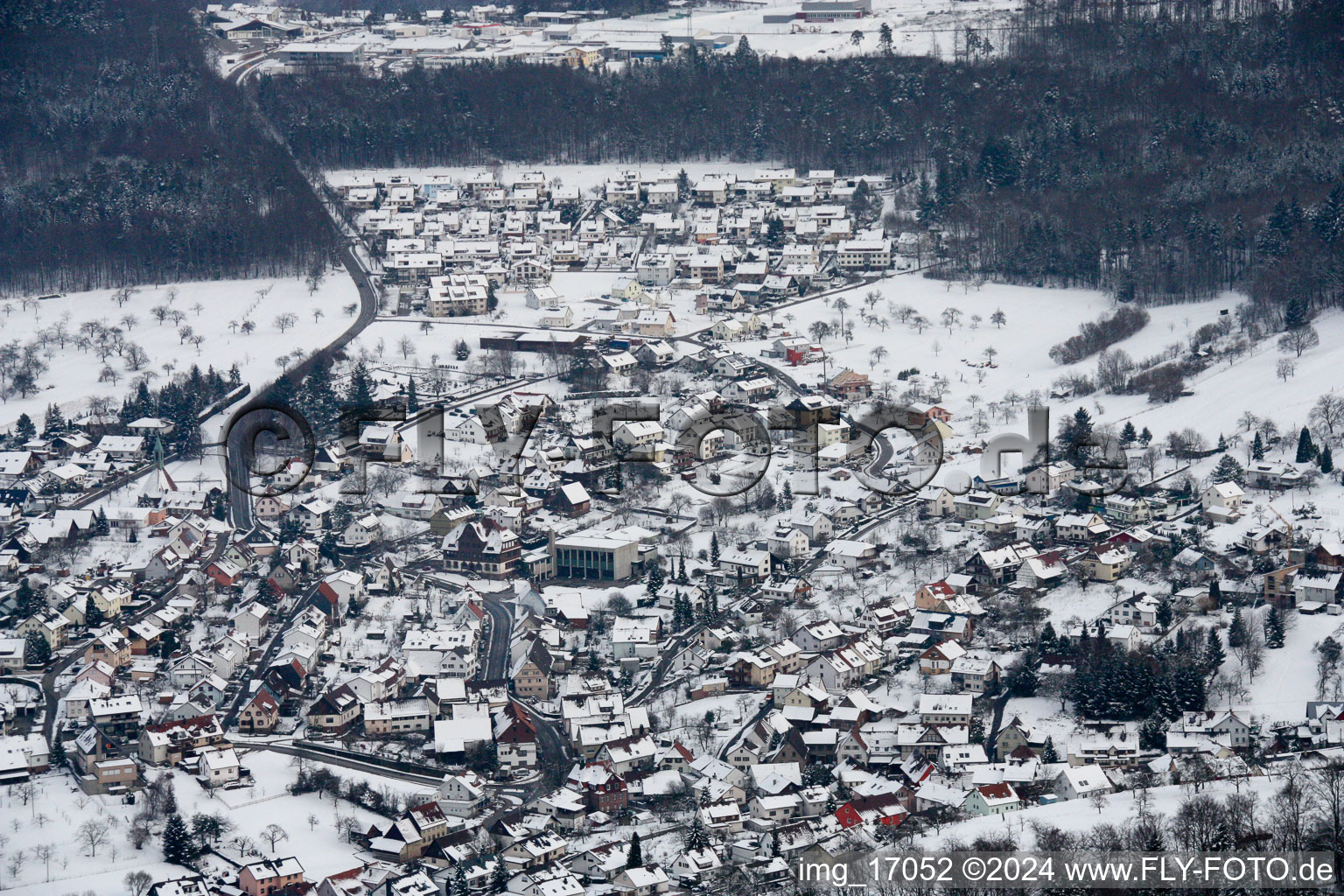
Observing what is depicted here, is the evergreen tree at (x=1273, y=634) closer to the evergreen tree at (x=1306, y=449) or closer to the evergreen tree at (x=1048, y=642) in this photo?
the evergreen tree at (x=1048, y=642)

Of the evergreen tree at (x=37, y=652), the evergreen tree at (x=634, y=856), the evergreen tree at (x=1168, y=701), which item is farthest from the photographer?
the evergreen tree at (x=37, y=652)

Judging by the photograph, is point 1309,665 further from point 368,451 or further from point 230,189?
point 230,189

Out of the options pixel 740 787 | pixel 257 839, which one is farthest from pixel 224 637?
pixel 740 787

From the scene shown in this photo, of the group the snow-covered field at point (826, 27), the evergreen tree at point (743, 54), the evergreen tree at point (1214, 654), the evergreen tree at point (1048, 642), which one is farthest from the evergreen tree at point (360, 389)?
the snow-covered field at point (826, 27)

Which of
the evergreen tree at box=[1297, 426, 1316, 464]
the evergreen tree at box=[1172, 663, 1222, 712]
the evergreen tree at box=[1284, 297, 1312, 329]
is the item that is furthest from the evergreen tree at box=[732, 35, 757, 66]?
the evergreen tree at box=[1172, 663, 1222, 712]

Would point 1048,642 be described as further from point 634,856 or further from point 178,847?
point 178,847

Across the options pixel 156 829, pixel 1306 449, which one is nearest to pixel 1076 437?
pixel 1306 449
